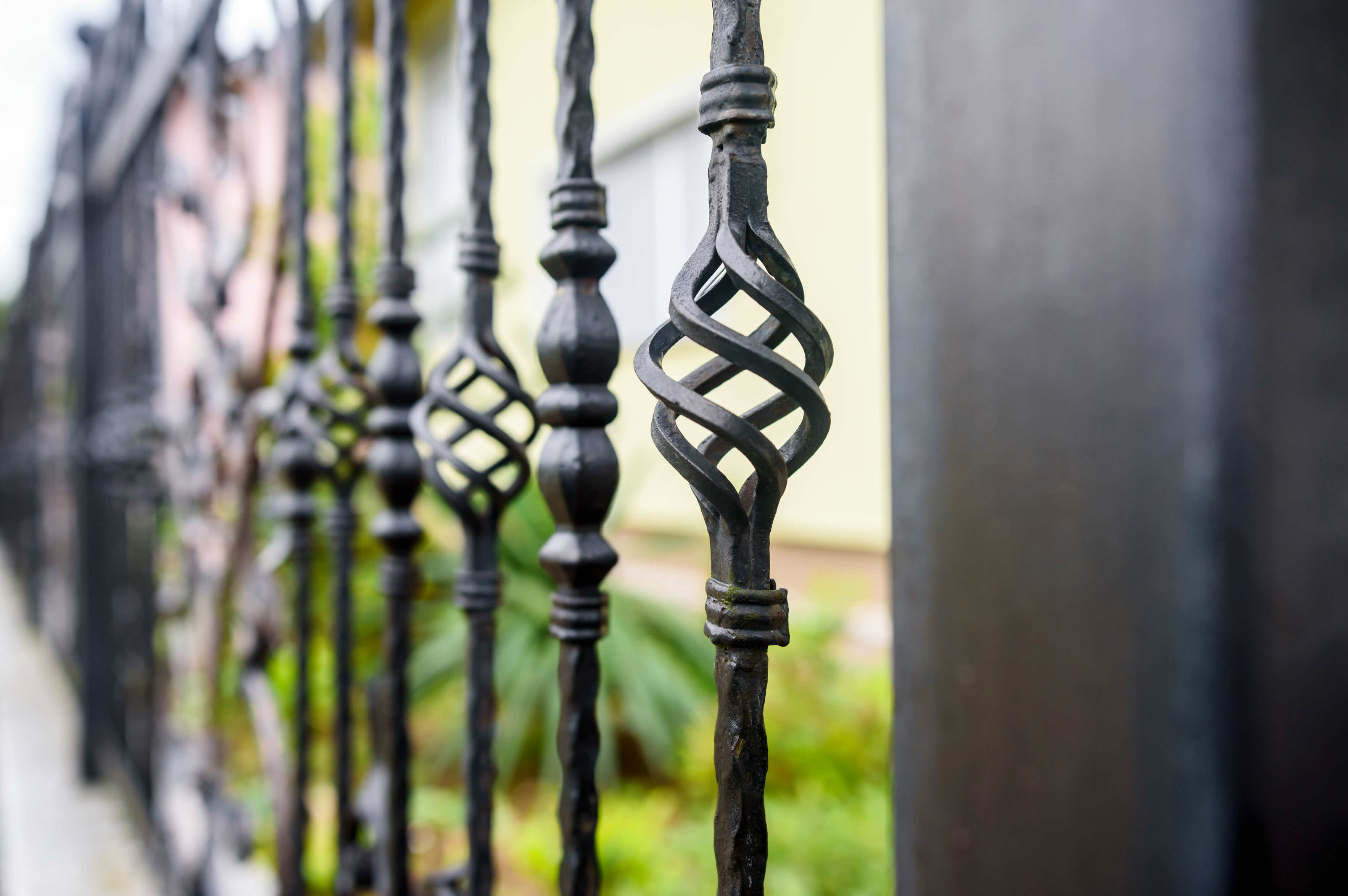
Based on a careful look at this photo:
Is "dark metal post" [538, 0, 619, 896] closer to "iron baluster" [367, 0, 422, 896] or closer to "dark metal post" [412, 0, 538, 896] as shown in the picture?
"dark metal post" [412, 0, 538, 896]

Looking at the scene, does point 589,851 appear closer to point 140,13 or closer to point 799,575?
point 140,13

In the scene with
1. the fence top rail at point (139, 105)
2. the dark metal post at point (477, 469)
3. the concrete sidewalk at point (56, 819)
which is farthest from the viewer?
the concrete sidewalk at point (56, 819)

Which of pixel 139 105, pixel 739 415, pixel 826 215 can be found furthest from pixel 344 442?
pixel 826 215

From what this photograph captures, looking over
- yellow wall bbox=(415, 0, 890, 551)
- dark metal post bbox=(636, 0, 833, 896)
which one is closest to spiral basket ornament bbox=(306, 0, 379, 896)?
dark metal post bbox=(636, 0, 833, 896)

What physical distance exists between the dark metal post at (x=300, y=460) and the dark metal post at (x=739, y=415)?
0.66 metres

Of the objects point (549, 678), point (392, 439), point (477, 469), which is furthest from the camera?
point (549, 678)

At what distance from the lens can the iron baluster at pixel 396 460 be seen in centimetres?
76

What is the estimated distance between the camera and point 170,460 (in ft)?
4.64

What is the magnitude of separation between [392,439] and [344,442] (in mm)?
223

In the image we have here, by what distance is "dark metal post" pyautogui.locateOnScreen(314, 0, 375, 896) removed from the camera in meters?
0.87

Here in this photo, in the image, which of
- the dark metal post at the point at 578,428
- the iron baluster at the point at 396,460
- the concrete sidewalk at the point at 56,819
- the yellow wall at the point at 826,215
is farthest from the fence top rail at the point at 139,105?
the concrete sidewalk at the point at 56,819

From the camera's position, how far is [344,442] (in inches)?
37.8

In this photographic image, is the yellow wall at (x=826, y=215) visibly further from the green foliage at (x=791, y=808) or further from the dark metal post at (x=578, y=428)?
the dark metal post at (x=578, y=428)

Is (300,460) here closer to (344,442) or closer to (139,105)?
(344,442)
